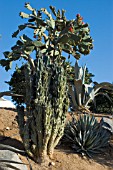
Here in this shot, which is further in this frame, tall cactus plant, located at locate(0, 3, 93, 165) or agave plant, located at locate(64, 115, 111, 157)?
agave plant, located at locate(64, 115, 111, 157)

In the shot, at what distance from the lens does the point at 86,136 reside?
29.8 ft

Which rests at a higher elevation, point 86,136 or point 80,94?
point 80,94

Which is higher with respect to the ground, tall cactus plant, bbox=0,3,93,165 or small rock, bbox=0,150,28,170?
tall cactus plant, bbox=0,3,93,165

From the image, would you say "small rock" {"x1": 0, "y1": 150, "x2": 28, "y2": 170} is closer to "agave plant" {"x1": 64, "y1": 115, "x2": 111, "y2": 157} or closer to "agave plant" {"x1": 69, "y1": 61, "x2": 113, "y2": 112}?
"agave plant" {"x1": 64, "y1": 115, "x2": 111, "y2": 157}

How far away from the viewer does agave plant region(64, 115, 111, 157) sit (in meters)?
8.98

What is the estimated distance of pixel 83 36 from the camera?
14812 mm

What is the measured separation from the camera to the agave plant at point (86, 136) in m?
8.98

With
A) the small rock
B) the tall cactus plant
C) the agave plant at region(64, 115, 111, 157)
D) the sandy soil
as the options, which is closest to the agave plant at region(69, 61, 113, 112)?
the agave plant at region(64, 115, 111, 157)

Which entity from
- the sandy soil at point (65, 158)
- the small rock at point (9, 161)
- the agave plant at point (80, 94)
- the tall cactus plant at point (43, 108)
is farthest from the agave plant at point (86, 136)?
the agave plant at point (80, 94)

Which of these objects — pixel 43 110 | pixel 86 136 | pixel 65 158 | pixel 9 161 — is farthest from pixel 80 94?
pixel 9 161

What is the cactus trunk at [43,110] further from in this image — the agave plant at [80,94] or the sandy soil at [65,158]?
the agave plant at [80,94]

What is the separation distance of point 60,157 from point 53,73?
2.08 meters

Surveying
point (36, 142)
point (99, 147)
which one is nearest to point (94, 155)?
point (99, 147)

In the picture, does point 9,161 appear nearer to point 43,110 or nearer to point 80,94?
point 43,110
